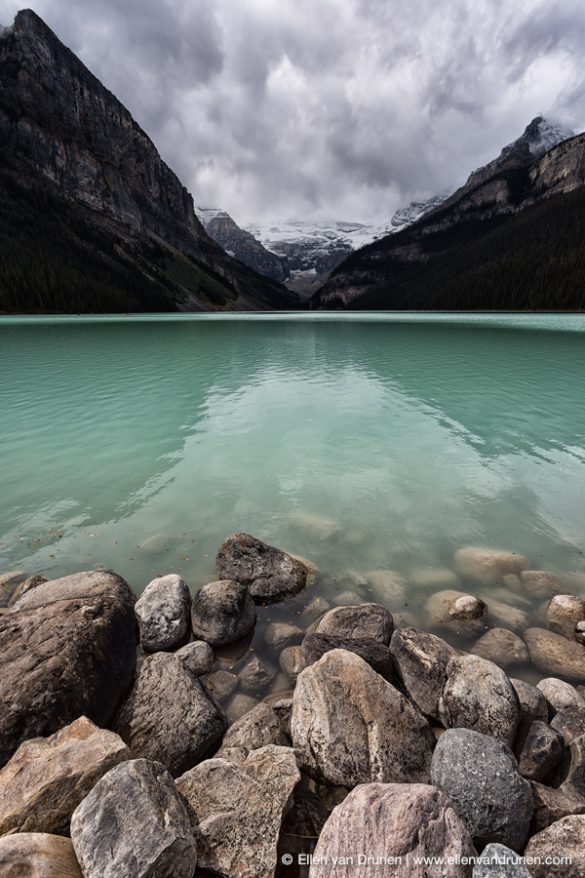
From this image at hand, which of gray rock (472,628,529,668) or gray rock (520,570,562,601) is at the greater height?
gray rock (472,628,529,668)

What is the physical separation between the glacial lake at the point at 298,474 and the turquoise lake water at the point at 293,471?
57 millimetres

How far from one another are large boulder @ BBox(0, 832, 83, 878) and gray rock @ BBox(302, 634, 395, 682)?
345 cm

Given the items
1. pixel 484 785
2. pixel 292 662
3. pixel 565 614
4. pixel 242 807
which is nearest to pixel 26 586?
pixel 292 662

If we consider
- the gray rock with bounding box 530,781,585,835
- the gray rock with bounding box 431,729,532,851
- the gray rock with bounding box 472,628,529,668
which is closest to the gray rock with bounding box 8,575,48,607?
the gray rock with bounding box 431,729,532,851

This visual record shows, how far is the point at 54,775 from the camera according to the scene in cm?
349

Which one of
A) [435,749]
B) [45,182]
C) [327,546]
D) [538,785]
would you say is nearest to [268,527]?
[327,546]

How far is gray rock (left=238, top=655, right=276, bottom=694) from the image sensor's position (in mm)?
5711

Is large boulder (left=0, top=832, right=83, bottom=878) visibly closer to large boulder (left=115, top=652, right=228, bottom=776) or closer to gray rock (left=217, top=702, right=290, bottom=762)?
large boulder (left=115, top=652, right=228, bottom=776)

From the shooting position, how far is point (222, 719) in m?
4.96

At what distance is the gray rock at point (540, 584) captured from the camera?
766cm

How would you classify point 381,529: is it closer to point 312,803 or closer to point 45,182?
point 312,803

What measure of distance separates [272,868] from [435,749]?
203 cm

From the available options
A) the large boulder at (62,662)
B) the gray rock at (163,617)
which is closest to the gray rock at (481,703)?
the gray rock at (163,617)

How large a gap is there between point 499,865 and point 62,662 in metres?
4.83
